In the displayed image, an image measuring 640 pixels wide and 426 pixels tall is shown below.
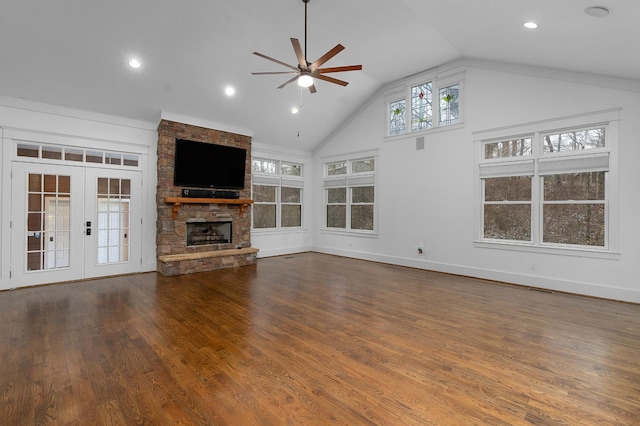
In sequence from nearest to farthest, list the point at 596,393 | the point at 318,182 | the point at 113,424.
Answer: the point at 113,424 → the point at 596,393 → the point at 318,182

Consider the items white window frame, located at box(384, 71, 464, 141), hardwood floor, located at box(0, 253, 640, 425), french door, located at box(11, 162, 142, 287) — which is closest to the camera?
hardwood floor, located at box(0, 253, 640, 425)

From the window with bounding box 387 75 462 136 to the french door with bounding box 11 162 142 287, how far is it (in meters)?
5.90

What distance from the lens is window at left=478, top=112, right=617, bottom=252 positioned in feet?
16.1

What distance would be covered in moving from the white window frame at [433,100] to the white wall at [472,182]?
11cm

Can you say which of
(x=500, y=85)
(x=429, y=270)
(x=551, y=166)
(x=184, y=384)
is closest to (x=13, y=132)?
(x=184, y=384)

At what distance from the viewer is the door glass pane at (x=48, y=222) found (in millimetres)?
5297

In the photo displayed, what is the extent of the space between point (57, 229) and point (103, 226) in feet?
2.22

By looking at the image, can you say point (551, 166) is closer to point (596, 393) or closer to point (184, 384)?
point (596, 393)

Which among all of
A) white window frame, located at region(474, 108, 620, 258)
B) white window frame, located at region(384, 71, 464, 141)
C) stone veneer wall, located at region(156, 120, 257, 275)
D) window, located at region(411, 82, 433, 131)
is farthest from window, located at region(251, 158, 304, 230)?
white window frame, located at region(474, 108, 620, 258)

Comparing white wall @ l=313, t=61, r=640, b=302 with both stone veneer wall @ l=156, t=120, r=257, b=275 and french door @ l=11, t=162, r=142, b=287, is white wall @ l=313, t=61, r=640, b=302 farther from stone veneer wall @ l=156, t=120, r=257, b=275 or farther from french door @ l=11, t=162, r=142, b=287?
french door @ l=11, t=162, r=142, b=287

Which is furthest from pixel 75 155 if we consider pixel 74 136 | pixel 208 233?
pixel 208 233

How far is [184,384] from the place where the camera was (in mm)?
2420

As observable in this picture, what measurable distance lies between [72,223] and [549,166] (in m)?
8.38

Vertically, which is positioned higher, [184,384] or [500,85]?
[500,85]
